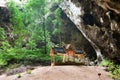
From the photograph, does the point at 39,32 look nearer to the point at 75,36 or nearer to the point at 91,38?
the point at 75,36

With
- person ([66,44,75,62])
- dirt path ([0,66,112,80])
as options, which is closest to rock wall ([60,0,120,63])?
person ([66,44,75,62])

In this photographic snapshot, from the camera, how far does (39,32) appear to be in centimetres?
2959

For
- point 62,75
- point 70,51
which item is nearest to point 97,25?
point 70,51

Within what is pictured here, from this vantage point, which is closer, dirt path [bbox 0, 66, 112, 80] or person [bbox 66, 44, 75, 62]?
dirt path [bbox 0, 66, 112, 80]

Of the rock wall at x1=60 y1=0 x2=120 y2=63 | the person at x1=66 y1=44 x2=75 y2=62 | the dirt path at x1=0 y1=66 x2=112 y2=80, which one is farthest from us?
the rock wall at x1=60 y1=0 x2=120 y2=63

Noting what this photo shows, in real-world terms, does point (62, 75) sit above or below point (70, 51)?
below

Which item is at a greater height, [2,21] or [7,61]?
[2,21]

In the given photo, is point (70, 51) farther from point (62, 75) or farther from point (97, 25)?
point (97, 25)

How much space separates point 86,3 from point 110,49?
182 inches

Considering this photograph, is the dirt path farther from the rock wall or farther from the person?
the rock wall

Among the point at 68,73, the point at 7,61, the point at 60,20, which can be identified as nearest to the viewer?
the point at 68,73

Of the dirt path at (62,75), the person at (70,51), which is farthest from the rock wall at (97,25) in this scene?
the dirt path at (62,75)

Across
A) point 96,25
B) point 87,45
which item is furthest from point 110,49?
point 87,45

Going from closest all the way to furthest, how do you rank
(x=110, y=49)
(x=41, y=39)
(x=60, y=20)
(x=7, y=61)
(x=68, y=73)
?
1. (x=68, y=73)
2. (x=110, y=49)
3. (x=7, y=61)
4. (x=41, y=39)
5. (x=60, y=20)
